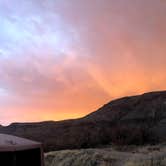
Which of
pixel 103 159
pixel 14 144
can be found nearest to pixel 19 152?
pixel 14 144

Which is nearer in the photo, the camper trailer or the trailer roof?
the trailer roof

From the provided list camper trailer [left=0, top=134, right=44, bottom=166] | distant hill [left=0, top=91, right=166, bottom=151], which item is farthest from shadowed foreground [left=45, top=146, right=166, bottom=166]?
distant hill [left=0, top=91, right=166, bottom=151]

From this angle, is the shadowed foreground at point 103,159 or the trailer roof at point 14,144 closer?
the trailer roof at point 14,144

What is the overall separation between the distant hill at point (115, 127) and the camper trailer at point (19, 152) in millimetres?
13224

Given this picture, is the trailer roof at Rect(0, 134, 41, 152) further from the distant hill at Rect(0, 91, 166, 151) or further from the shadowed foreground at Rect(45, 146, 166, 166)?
the distant hill at Rect(0, 91, 166, 151)

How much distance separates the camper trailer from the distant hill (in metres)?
13.2

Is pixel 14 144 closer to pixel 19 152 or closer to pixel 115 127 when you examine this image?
pixel 19 152

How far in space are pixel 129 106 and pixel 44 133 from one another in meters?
8.81

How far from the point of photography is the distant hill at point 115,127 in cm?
2323

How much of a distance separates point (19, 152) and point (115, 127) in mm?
16494

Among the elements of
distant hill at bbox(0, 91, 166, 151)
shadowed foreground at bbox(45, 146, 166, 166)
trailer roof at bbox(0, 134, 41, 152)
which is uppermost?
distant hill at bbox(0, 91, 166, 151)

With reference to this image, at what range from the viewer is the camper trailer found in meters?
8.82

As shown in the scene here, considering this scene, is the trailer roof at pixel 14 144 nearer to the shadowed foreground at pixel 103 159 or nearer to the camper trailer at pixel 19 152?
the camper trailer at pixel 19 152

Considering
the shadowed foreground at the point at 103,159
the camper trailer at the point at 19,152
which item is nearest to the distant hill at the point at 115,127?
the shadowed foreground at the point at 103,159
